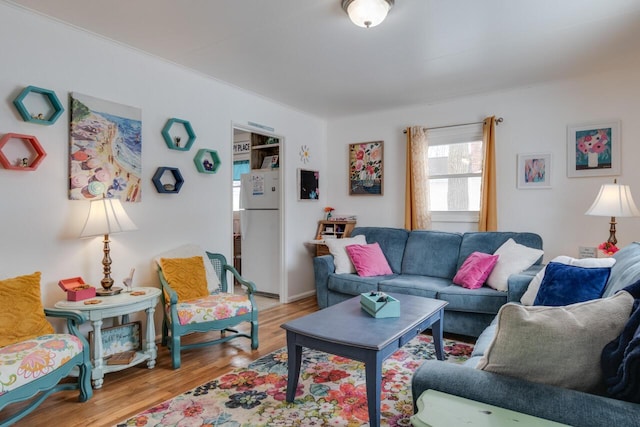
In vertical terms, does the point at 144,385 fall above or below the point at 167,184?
below

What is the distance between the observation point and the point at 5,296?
2.13 meters

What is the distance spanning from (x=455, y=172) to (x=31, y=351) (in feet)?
13.6

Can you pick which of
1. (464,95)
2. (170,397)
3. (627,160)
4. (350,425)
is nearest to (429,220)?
(464,95)

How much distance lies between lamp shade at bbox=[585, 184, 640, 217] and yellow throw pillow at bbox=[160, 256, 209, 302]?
3.28 meters

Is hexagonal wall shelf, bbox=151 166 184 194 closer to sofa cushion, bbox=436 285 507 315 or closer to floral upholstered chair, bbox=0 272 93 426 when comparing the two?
floral upholstered chair, bbox=0 272 93 426

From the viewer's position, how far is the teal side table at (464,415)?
1005 mm

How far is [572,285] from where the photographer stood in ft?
6.98

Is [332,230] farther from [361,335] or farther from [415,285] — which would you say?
[361,335]

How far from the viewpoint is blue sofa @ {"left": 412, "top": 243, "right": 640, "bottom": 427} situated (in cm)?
101

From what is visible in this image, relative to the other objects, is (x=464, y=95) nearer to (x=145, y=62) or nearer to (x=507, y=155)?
(x=507, y=155)

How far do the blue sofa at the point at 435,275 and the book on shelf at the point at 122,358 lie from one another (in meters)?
1.95

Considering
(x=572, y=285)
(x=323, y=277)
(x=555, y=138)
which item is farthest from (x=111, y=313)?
(x=555, y=138)

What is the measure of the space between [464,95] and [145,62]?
10.8 feet

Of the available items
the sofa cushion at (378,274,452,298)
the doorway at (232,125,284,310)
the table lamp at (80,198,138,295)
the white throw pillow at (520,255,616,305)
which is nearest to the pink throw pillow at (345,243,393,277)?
the sofa cushion at (378,274,452,298)
